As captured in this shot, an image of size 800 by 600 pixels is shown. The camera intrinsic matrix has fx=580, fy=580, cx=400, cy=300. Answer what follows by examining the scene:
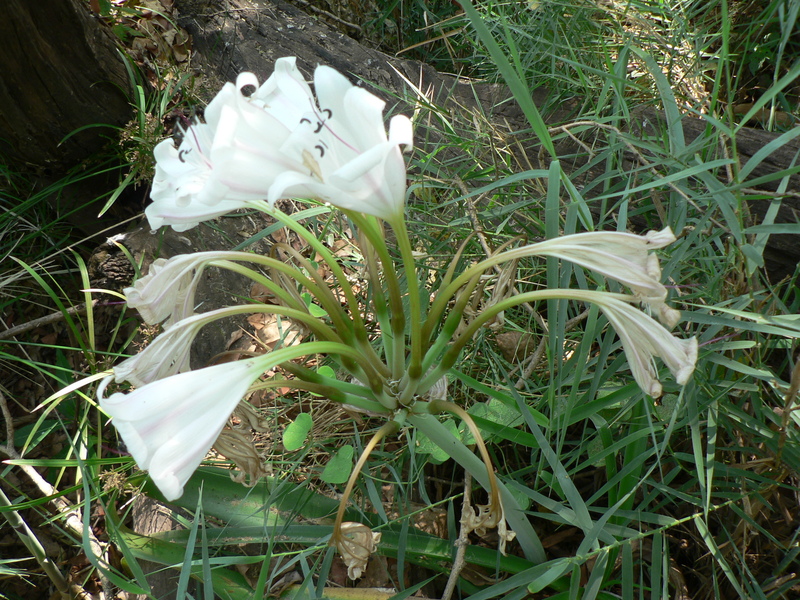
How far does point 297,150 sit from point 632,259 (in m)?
0.42

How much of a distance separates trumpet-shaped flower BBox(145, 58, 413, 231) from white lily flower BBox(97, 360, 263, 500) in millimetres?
201

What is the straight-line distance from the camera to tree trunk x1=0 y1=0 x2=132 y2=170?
1581mm

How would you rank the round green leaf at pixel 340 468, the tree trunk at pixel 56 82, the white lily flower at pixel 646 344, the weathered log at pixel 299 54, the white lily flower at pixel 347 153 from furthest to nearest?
the weathered log at pixel 299 54
the tree trunk at pixel 56 82
the round green leaf at pixel 340 468
the white lily flower at pixel 646 344
the white lily flower at pixel 347 153

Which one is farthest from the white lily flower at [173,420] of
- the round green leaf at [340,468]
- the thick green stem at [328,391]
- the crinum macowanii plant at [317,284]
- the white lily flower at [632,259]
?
the round green leaf at [340,468]

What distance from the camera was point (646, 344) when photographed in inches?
28.5

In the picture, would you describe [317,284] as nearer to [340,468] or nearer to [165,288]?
[165,288]

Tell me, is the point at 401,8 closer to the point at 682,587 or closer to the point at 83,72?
the point at 83,72

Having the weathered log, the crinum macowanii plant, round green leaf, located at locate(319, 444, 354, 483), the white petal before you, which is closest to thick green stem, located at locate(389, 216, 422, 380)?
the crinum macowanii plant

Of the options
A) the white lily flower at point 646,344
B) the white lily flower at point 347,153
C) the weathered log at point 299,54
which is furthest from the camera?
the weathered log at point 299,54

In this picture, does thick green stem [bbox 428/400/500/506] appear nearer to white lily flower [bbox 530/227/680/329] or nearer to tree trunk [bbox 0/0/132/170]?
white lily flower [bbox 530/227/680/329]

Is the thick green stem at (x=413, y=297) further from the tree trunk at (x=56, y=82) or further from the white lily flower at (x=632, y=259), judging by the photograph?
the tree trunk at (x=56, y=82)

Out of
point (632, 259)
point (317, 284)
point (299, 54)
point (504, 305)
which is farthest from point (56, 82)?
point (632, 259)

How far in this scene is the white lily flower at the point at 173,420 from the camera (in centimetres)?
61

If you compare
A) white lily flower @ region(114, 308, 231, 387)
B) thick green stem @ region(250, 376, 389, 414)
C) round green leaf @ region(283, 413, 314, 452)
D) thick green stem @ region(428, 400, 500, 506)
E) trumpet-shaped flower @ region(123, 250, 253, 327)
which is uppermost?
trumpet-shaped flower @ region(123, 250, 253, 327)
